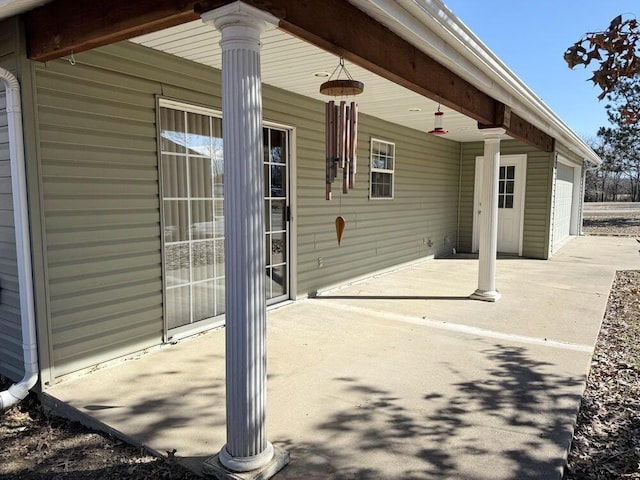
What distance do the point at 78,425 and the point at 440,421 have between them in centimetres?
216

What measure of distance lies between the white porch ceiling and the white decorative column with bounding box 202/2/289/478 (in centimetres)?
116

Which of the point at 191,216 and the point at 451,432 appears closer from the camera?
the point at 451,432

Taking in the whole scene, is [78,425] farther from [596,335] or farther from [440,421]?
[596,335]

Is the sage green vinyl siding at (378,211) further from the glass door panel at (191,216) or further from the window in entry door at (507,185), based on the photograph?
the glass door panel at (191,216)

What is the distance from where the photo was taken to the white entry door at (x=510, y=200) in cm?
922

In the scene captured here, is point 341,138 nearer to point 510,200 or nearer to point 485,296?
point 485,296

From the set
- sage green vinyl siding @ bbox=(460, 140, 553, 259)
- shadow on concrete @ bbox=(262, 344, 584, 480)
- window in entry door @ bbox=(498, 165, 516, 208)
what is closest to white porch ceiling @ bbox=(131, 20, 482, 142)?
shadow on concrete @ bbox=(262, 344, 584, 480)

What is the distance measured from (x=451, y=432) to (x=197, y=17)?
2.53 metres

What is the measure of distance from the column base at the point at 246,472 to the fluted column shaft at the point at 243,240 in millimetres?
24

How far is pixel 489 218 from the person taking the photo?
564cm

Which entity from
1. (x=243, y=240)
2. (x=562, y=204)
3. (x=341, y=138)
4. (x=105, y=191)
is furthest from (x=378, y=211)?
(x=562, y=204)

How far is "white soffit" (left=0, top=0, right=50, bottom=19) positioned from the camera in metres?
2.45

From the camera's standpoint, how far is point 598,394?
3094 millimetres

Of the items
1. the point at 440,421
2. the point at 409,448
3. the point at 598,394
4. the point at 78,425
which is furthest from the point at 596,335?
the point at 78,425
